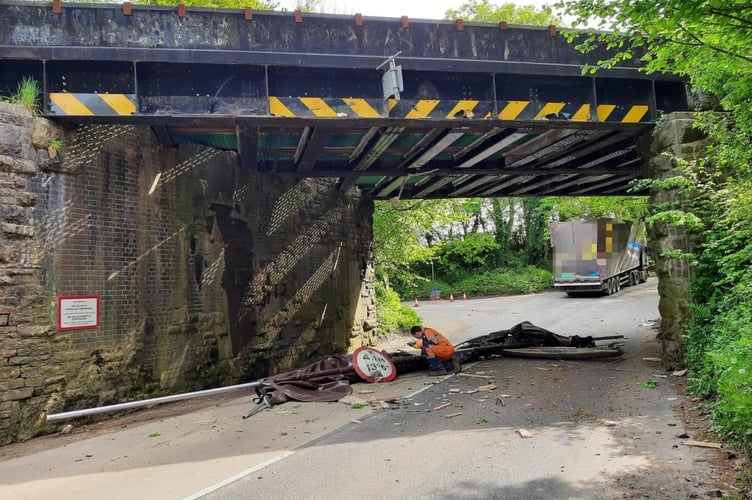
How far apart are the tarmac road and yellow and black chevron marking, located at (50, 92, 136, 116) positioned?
4.38 meters

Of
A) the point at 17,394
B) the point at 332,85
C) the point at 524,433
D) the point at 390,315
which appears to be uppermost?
the point at 332,85

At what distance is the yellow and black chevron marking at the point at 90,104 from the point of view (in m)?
7.08

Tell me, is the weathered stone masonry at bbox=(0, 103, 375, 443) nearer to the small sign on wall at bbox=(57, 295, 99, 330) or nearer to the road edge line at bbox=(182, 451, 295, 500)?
the small sign on wall at bbox=(57, 295, 99, 330)

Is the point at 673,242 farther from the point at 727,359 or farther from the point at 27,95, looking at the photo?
the point at 27,95

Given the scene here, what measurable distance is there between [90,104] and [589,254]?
22.5 m

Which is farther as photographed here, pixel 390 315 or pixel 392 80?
pixel 390 315

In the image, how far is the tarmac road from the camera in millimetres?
4566

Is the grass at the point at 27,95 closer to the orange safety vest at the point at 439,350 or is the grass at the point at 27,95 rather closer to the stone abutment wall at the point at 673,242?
the orange safety vest at the point at 439,350

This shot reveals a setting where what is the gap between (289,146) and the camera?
10.0 metres

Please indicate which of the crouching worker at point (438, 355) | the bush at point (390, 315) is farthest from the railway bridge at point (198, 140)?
the bush at point (390, 315)

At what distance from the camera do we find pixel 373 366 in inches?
391

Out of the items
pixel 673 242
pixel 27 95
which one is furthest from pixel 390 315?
pixel 27 95

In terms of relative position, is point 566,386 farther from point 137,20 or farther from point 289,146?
point 137,20

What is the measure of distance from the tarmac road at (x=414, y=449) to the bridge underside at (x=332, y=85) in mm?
4327
